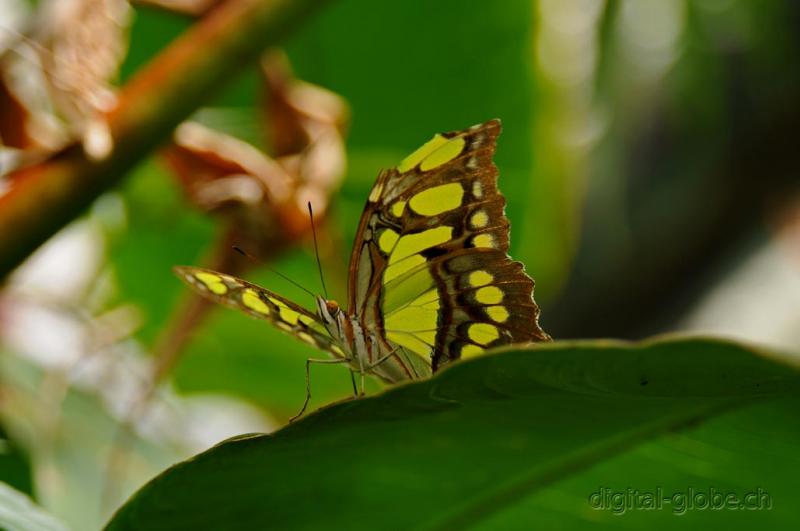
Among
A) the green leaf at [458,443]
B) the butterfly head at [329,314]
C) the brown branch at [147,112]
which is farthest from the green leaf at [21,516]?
the butterfly head at [329,314]

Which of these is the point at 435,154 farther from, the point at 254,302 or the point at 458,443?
the point at 458,443

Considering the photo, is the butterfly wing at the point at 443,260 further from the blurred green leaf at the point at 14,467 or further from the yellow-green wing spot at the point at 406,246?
the blurred green leaf at the point at 14,467

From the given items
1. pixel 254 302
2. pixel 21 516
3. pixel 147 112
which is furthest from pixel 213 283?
pixel 21 516

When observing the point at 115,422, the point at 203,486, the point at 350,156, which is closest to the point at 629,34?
→ the point at 350,156

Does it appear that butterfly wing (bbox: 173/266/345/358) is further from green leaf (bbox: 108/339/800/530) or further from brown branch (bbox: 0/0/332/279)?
green leaf (bbox: 108/339/800/530)

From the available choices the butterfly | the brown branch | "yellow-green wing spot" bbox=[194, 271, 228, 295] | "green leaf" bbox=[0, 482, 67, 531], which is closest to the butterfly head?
the butterfly

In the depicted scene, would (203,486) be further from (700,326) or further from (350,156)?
(700,326)
